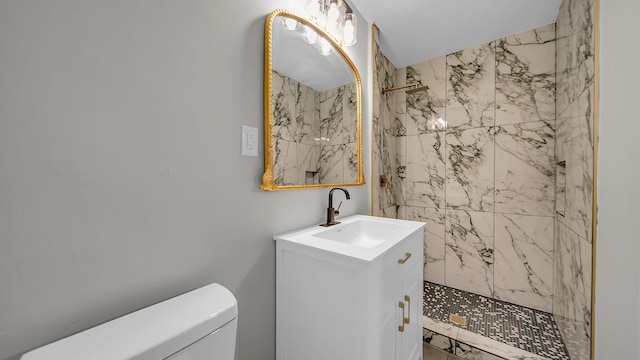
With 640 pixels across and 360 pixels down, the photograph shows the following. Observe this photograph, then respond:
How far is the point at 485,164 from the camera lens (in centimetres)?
204

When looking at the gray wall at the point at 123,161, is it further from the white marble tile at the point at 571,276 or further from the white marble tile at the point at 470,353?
the white marble tile at the point at 571,276

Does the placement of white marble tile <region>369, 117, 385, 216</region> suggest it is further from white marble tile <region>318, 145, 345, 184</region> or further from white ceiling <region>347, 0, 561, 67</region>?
white ceiling <region>347, 0, 561, 67</region>

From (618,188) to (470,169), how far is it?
4.08ft

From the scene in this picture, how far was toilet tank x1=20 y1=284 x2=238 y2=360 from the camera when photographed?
1.51 feet

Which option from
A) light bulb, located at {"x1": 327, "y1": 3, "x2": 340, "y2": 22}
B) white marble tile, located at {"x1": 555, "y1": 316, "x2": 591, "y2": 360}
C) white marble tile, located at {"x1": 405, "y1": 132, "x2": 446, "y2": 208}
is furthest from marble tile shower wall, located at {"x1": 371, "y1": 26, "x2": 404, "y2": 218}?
white marble tile, located at {"x1": 555, "y1": 316, "x2": 591, "y2": 360}

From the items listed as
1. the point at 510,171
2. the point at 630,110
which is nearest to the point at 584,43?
the point at 630,110

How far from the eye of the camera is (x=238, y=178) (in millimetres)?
890

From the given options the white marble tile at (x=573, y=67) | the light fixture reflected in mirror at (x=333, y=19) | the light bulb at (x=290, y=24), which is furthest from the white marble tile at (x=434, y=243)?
the light bulb at (x=290, y=24)

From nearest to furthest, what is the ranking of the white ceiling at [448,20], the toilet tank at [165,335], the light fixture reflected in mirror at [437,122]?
the toilet tank at [165,335], the white ceiling at [448,20], the light fixture reflected in mirror at [437,122]

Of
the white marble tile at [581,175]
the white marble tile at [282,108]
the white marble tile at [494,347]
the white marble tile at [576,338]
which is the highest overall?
the white marble tile at [282,108]

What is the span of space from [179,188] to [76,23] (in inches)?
18.4

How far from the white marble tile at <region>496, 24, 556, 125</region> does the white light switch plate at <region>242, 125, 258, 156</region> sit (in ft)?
7.01

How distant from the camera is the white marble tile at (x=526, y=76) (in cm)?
179

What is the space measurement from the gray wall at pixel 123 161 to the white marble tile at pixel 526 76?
2.12m
